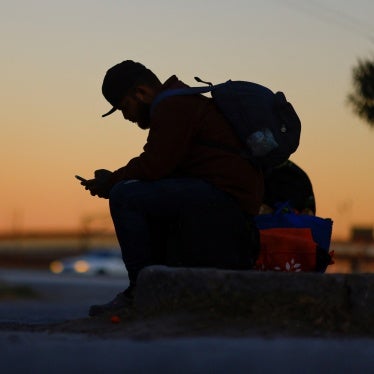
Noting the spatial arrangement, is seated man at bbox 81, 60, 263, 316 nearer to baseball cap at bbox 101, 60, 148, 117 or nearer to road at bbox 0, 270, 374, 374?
baseball cap at bbox 101, 60, 148, 117

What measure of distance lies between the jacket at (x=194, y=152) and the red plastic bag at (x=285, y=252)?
0.39 metres

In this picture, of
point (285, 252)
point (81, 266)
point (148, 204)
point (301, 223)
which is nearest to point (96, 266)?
point (81, 266)

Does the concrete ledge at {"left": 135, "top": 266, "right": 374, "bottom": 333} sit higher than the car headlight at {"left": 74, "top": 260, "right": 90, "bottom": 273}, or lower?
lower

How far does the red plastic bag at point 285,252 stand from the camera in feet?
23.3

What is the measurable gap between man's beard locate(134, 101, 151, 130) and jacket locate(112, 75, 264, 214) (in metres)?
0.28

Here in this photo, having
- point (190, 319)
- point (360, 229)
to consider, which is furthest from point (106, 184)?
point (360, 229)

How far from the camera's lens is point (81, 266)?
259 feet

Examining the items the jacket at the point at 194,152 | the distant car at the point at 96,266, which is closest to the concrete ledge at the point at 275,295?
the jacket at the point at 194,152

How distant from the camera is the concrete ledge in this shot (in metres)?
6.09

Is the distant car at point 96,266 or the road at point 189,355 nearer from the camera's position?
the road at point 189,355

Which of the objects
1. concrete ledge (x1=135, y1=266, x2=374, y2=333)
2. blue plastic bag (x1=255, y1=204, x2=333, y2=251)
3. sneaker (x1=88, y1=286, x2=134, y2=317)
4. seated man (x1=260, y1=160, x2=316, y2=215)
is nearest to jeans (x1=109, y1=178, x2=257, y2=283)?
sneaker (x1=88, y1=286, x2=134, y2=317)

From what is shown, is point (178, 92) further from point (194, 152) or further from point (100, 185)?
point (100, 185)

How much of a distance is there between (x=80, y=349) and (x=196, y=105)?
1848mm

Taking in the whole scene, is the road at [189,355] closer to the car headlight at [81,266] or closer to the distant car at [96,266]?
the distant car at [96,266]
